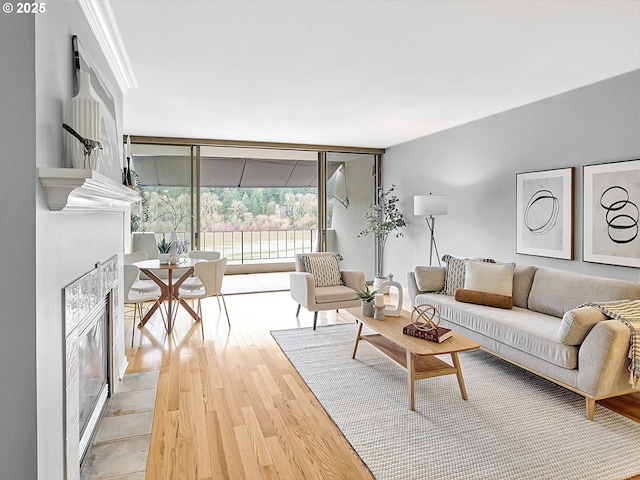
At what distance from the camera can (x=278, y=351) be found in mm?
3957

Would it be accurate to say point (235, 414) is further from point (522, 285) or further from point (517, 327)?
point (522, 285)

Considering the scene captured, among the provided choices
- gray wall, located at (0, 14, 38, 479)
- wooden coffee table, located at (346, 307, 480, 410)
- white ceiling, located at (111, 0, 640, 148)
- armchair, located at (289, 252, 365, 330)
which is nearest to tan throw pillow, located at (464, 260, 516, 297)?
wooden coffee table, located at (346, 307, 480, 410)

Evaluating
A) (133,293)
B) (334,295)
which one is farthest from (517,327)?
(133,293)

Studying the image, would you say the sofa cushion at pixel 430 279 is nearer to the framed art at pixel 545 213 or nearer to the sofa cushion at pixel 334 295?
the sofa cushion at pixel 334 295

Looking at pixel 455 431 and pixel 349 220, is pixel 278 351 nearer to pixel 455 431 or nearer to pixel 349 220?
pixel 455 431

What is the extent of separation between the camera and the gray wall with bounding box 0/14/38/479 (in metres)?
1.42

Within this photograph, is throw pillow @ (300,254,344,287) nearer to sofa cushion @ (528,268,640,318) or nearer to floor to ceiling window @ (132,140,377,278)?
sofa cushion @ (528,268,640,318)

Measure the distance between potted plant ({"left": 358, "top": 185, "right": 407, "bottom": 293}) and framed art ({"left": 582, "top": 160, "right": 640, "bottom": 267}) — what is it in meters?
3.14

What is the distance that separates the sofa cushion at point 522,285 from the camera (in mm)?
3881

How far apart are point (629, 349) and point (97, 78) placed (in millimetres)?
3770

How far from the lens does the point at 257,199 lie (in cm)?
932

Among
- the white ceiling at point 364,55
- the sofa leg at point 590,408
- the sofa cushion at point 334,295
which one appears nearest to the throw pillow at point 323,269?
the sofa cushion at point 334,295

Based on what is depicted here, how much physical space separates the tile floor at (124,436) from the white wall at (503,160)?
3995mm

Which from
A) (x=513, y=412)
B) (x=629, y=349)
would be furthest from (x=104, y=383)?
(x=629, y=349)
